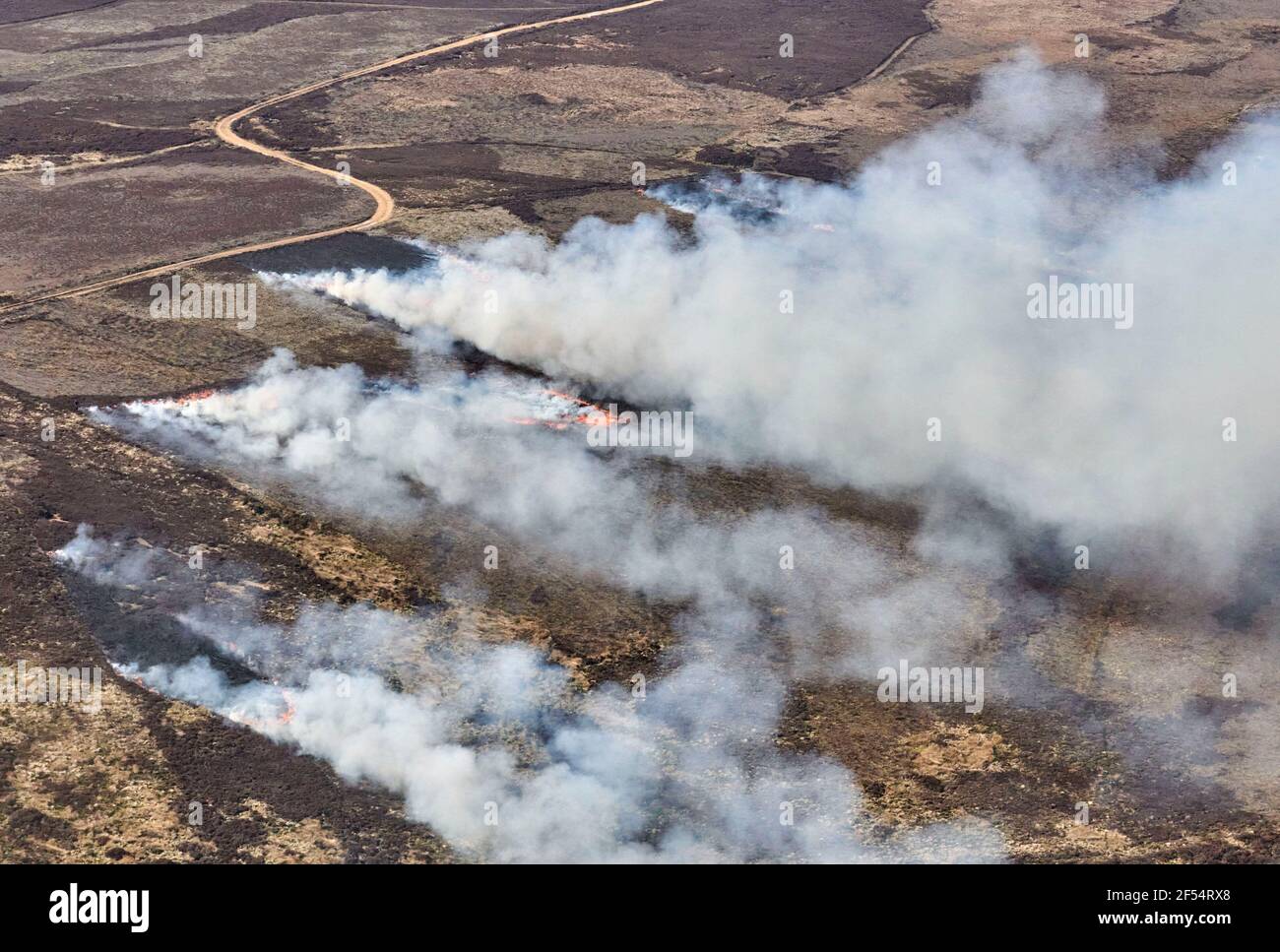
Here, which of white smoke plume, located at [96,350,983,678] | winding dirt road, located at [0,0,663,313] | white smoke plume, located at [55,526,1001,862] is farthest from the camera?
winding dirt road, located at [0,0,663,313]

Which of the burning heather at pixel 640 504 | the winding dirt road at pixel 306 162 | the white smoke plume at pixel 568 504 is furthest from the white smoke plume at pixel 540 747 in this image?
the winding dirt road at pixel 306 162

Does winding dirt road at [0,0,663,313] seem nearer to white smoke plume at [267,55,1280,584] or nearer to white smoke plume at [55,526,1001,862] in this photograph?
white smoke plume at [267,55,1280,584]

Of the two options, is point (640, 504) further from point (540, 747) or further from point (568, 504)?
point (540, 747)

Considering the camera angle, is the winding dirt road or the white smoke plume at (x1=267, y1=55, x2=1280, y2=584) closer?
the white smoke plume at (x1=267, y1=55, x2=1280, y2=584)

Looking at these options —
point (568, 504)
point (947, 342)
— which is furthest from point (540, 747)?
point (947, 342)

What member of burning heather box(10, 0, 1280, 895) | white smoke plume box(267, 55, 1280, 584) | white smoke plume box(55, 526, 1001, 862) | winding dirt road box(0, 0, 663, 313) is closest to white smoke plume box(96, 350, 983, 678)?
burning heather box(10, 0, 1280, 895)

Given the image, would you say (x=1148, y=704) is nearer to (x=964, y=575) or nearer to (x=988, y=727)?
(x=988, y=727)
